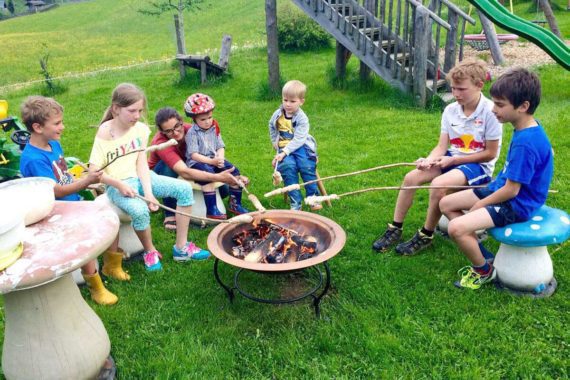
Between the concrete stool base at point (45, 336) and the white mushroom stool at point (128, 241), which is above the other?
the concrete stool base at point (45, 336)

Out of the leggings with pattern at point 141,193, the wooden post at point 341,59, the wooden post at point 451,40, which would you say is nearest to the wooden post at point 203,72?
the wooden post at point 341,59

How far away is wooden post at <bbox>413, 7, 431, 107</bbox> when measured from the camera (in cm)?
736

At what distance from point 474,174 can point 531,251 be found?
28.9 inches

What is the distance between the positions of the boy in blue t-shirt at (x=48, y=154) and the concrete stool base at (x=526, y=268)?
2873 millimetres

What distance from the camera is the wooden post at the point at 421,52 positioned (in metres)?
7.36

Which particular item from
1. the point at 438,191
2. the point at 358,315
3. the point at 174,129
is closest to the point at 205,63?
the point at 174,129

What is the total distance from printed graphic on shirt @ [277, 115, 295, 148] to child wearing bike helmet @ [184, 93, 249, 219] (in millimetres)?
557

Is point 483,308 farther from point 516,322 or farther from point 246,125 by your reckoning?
point 246,125

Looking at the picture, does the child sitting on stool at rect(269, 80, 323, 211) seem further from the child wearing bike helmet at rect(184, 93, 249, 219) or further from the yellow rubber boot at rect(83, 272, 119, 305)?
the yellow rubber boot at rect(83, 272, 119, 305)

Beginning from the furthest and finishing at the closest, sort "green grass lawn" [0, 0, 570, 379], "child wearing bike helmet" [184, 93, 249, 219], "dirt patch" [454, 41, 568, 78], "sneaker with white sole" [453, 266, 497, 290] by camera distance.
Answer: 1. "dirt patch" [454, 41, 568, 78]
2. "child wearing bike helmet" [184, 93, 249, 219]
3. "sneaker with white sole" [453, 266, 497, 290]
4. "green grass lawn" [0, 0, 570, 379]

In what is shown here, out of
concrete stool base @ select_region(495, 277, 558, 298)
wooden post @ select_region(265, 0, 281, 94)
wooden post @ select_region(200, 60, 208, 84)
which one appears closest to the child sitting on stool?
concrete stool base @ select_region(495, 277, 558, 298)

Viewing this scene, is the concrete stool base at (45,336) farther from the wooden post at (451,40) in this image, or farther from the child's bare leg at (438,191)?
the wooden post at (451,40)

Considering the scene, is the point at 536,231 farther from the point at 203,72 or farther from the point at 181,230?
the point at 203,72

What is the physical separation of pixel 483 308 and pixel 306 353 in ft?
4.18
